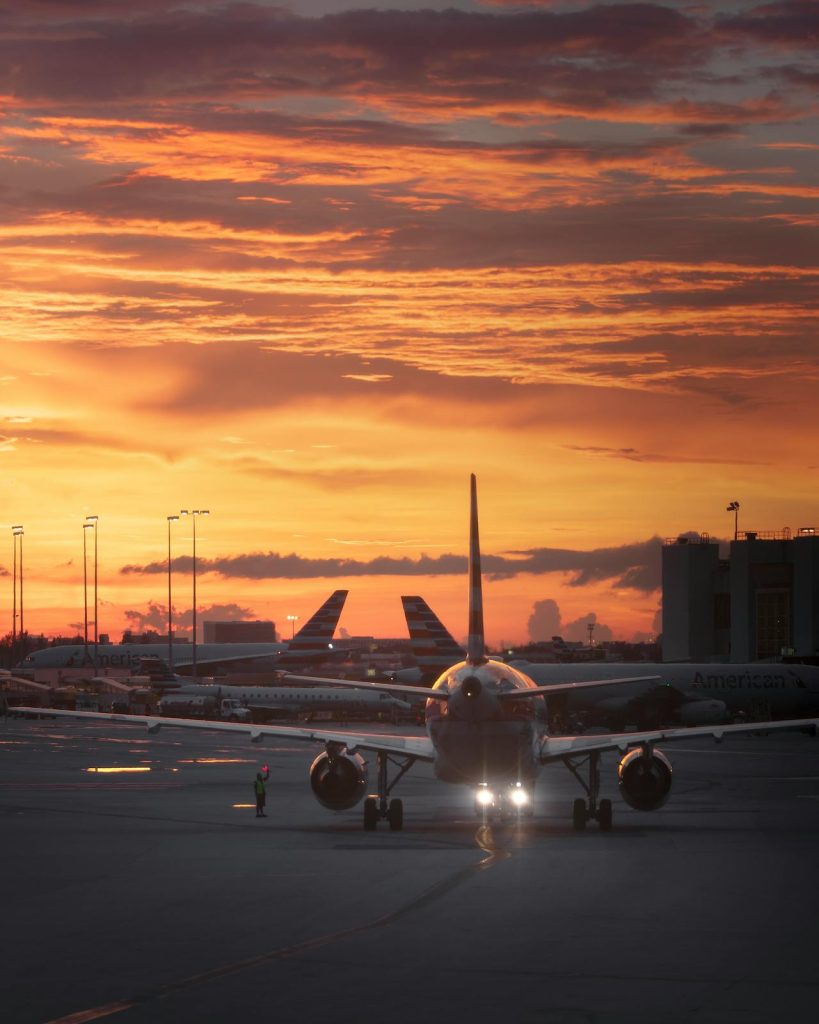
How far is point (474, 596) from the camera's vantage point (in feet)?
160

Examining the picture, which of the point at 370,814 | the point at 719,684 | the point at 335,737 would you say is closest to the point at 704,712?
the point at 719,684

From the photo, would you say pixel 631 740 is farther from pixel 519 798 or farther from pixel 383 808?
pixel 519 798


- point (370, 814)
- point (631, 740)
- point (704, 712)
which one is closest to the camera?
point (370, 814)

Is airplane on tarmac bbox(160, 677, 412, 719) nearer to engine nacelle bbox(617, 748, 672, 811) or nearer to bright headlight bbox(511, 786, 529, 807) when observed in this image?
bright headlight bbox(511, 786, 529, 807)

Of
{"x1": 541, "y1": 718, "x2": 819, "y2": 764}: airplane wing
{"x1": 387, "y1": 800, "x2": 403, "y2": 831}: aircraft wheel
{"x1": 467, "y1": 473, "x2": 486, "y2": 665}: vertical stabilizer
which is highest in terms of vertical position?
{"x1": 467, "y1": 473, "x2": 486, "y2": 665}: vertical stabilizer

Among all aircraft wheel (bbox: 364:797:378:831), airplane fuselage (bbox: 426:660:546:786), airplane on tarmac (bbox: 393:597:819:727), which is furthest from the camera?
airplane on tarmac (bbox: 393:597:819:727)

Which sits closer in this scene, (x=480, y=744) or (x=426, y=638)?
(x=480, y=744)

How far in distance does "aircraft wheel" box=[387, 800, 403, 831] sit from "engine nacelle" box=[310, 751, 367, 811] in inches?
38.9

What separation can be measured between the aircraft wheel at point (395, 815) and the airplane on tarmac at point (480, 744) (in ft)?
0.09

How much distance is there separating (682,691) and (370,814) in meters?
97.2

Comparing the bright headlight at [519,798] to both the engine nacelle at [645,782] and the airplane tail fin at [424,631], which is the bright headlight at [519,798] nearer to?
the engine nacelle at [645,782]

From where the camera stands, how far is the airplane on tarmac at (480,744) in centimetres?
4297

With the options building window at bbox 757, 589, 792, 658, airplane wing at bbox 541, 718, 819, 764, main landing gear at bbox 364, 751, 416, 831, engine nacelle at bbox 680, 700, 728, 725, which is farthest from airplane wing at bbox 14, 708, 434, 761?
building window at bbox 757, 589, 792, 658

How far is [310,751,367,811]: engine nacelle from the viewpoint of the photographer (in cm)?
4635
